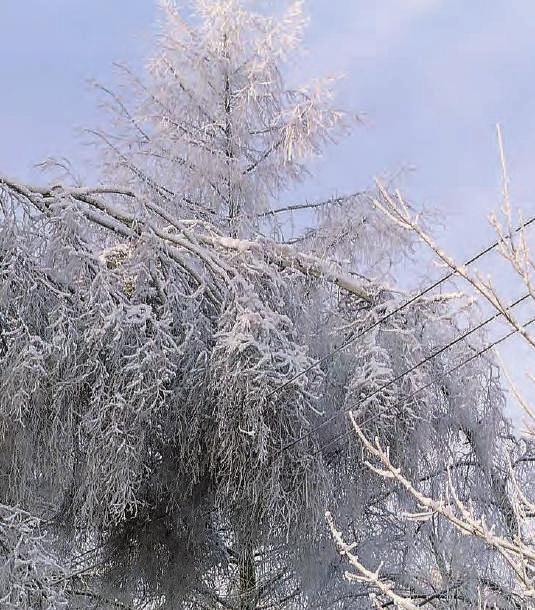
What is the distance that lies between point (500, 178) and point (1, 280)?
2.39m

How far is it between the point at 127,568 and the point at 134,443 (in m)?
1.73

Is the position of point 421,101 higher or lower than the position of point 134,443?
higher

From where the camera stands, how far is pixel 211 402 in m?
3.98

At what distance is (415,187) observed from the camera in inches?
252

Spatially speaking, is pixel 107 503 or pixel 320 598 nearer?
pixel 107 503

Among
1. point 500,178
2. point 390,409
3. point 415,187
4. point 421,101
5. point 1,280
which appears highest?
point 421,101

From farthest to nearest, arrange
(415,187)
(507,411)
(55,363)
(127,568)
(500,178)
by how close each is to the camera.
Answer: (415,187), (127,568), (507,411), (55,363), (500,178)

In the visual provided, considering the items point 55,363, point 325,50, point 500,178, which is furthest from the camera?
point 325,50

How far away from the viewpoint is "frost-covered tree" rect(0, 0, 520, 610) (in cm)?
374

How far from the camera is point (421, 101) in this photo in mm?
7203

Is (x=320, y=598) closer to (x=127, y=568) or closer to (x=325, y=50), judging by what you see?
(x=127, y=568)

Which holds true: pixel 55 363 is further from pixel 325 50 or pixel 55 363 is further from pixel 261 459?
pixel 325 50

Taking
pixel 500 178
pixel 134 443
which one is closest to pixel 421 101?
pixel 134 443

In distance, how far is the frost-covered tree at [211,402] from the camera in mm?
3738
